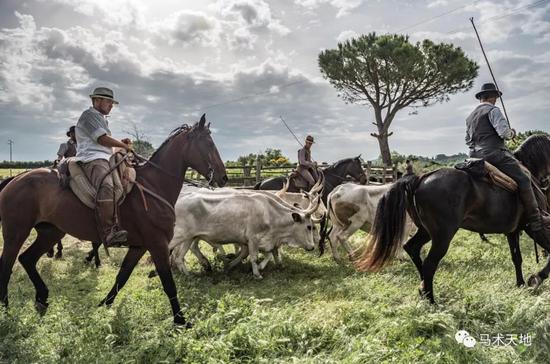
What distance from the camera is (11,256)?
207 inches

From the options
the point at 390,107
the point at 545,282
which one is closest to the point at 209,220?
the point at 545,282

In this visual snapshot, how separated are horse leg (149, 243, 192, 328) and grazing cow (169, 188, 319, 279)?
8.11 feet

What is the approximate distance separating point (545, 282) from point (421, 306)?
2.75 meters

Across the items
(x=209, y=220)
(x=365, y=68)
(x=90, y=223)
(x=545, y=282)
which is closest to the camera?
(x=90, y=223)

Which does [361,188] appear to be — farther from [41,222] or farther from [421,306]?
[41,222]

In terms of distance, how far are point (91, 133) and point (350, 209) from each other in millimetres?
5795

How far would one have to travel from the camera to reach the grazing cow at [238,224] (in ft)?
25.4

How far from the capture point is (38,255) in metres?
5.79

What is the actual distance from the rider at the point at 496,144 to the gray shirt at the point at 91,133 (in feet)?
17.0

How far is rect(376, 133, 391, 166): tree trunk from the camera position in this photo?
2764 centimetres

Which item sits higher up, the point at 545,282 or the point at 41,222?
the point at 41,222

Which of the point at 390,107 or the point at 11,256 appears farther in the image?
the point at 390,107
